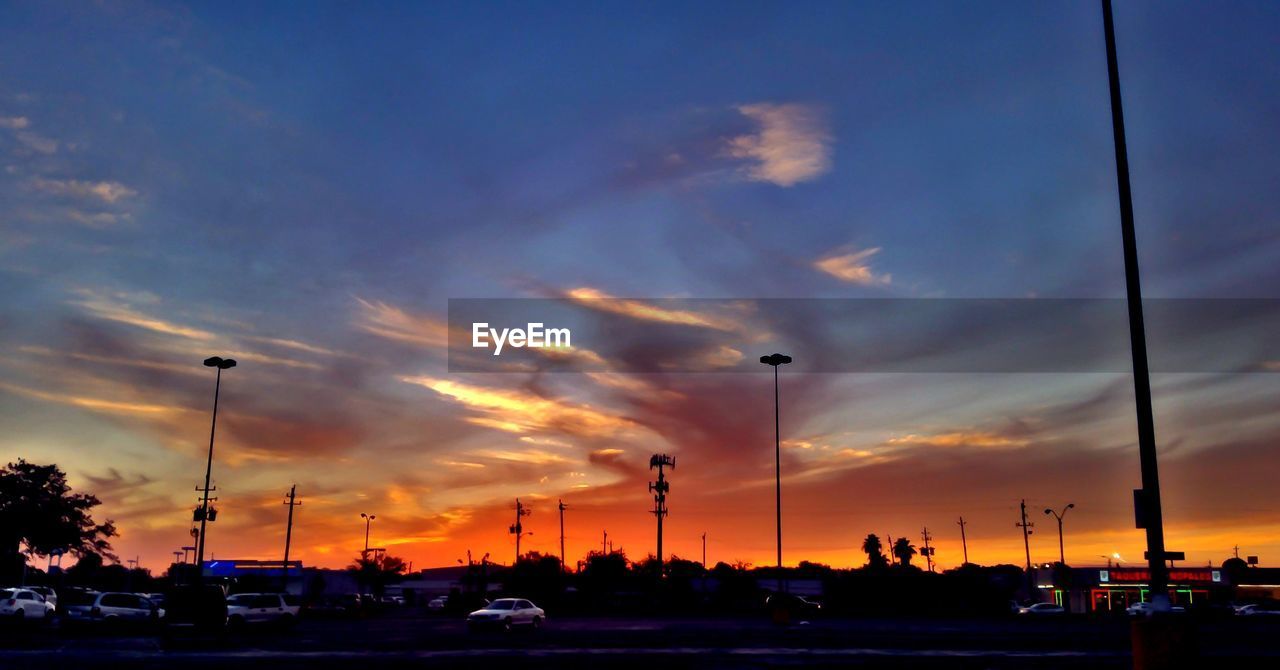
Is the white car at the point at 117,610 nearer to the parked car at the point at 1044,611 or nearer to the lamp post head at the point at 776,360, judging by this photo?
the lamp post head at the point at 776,360

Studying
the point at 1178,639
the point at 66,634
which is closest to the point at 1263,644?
the point at 1178,639

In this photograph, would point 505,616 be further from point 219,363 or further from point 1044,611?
point 1044,611

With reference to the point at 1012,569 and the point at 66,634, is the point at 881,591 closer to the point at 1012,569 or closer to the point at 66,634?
the point at 66,634

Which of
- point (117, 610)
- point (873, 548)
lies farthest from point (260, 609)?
point (873, 548)

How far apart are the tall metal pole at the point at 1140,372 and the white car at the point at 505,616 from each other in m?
32.7

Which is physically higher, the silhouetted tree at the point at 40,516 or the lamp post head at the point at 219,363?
the lamp post head at the point at 219,363

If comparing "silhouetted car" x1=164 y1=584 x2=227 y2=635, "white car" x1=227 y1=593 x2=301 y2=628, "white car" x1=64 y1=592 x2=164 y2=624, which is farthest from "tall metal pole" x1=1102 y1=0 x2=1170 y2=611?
"white car" x1=64 y1=592 x2=164 y2=624

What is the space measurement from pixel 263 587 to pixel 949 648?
265 feet

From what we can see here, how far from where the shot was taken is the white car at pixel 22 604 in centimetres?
4962

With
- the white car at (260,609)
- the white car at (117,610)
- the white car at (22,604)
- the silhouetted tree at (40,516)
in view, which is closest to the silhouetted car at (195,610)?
the white car at (260,609)

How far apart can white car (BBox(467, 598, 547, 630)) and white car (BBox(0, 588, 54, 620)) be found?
25548mm

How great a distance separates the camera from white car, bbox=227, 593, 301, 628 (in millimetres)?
44244

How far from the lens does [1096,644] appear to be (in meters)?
32.7

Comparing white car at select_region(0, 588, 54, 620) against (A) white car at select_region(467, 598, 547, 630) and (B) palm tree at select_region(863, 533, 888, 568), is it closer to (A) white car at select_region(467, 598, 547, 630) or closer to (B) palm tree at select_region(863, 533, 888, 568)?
(A) white car at select_region(467, 598, 547, 630)
